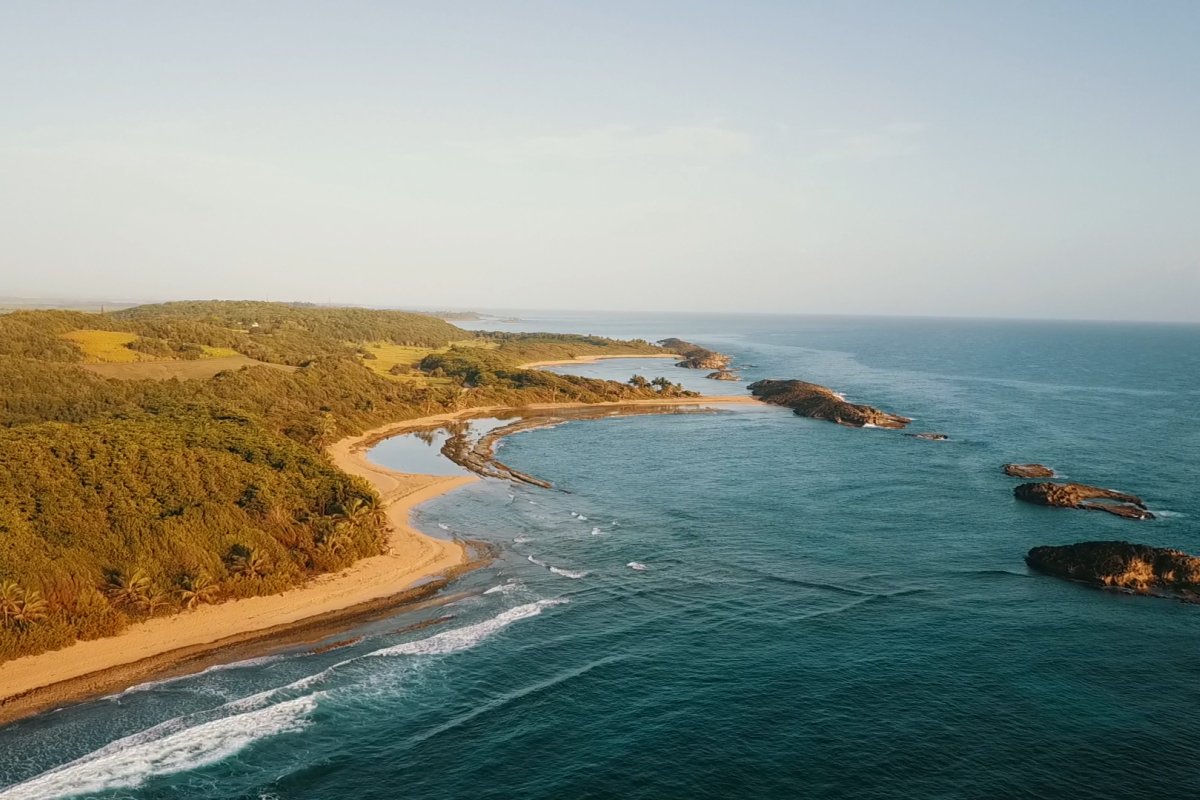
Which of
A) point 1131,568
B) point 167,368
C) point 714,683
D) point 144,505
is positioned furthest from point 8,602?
point 167,368

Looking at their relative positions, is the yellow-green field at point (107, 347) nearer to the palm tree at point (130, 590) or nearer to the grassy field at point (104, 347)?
the grassy field at point (104, 347)

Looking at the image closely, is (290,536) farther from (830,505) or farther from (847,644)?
(830,505)


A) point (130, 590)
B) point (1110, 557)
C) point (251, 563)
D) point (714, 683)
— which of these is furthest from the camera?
point (1110, 557)

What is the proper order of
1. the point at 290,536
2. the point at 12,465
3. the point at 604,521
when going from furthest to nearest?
the point at 604,521, the point at 290,536, the point at 12,465

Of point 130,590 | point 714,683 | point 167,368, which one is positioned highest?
point 167,368

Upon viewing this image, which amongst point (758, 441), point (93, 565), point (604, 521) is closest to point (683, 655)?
point (604, 521)

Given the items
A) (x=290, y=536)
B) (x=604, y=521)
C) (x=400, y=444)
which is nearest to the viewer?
(x=290, y=536)

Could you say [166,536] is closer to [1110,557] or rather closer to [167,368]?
[1110,557]
